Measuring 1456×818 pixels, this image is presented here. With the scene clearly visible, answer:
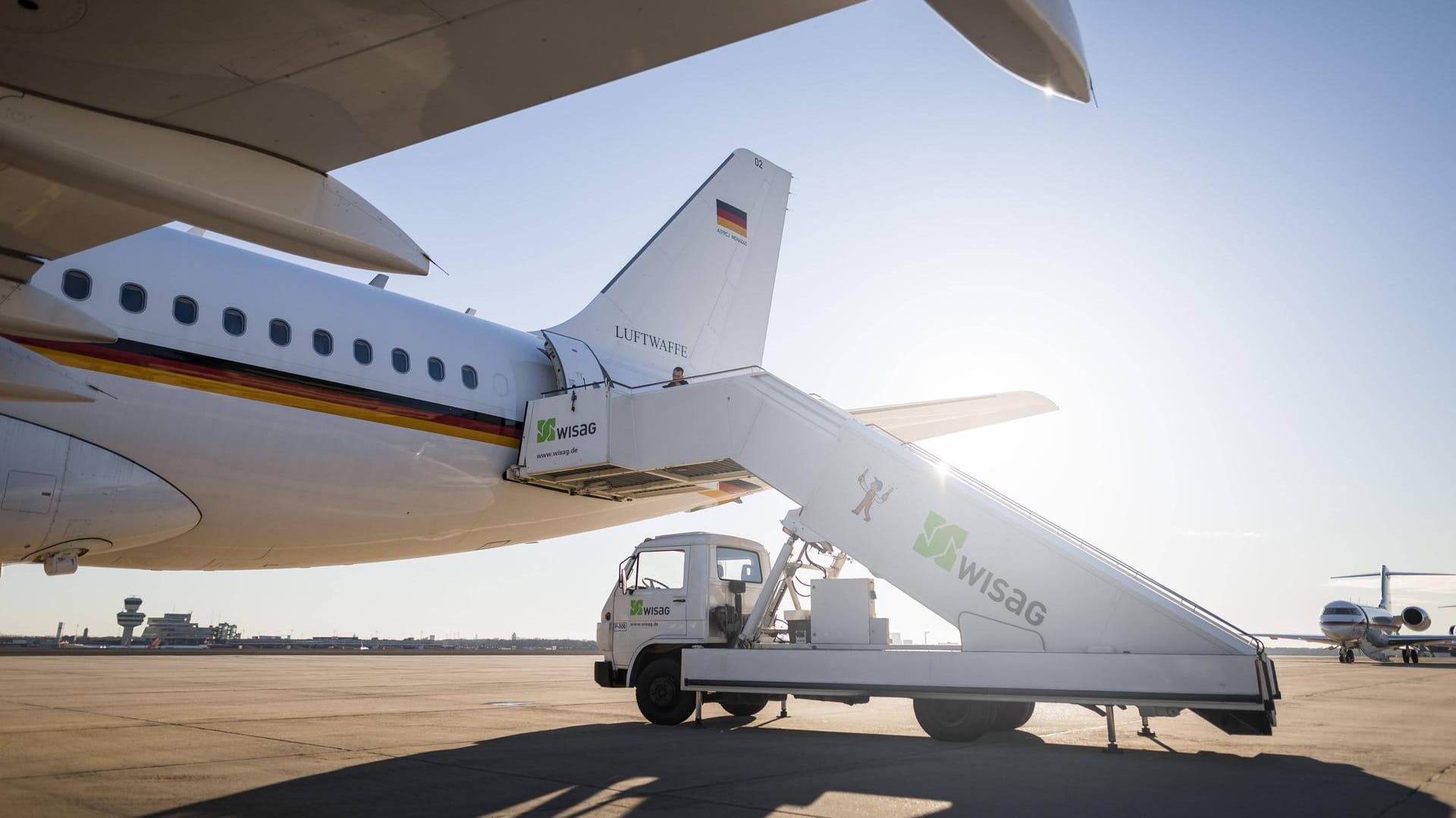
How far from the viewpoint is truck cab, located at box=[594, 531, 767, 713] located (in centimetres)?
1241

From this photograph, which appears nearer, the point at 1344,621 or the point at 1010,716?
the point at 1010,716

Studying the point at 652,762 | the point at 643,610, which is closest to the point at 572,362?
the point at 643,610

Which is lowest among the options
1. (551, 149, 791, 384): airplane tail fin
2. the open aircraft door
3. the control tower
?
the control tower

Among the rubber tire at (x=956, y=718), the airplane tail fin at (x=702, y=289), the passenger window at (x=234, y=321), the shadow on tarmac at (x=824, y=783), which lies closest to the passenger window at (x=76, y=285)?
the passenger window at (x=234, y=321)

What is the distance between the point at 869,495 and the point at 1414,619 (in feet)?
163

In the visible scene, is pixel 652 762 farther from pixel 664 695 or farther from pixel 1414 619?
pixel 1414 619

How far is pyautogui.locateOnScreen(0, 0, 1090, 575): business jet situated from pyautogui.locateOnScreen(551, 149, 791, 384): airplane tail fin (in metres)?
0.06

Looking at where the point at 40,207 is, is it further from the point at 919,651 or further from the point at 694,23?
the point at 919,651

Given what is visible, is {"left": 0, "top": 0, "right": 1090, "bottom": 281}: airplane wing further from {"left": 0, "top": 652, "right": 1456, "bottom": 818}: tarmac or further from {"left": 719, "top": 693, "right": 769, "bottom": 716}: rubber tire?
{"left": 719, "top": 693, "right": 769, "bottom": 716}: rubber tire

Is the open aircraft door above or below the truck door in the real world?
above

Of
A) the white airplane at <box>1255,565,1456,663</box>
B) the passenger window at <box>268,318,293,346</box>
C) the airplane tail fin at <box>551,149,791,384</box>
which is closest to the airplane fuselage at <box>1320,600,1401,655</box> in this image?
the white airplane at <box>1255,565,1456,663</box>

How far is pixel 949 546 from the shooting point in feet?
35.0

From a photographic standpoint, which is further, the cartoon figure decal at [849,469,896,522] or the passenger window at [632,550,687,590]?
the passenger window at [632,550,687,590]

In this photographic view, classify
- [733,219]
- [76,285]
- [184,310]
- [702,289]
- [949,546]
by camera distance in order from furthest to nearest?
[733,219], [702,289], [184,310], [949,546], [76,285]
